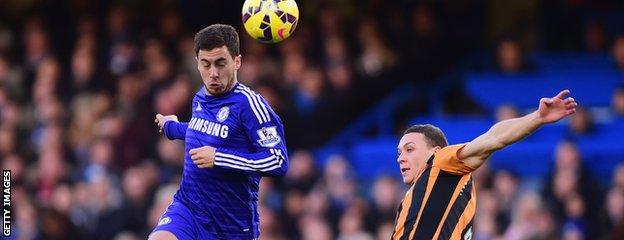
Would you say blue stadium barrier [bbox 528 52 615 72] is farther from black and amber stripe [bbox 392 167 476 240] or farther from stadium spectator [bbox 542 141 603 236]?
black and amber stripe [bbox 392 167 476 240]

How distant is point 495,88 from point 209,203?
7.35 meters

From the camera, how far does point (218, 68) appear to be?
27.0 feet

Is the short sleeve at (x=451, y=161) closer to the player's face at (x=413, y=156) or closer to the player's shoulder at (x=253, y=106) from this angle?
the player's face at (x=413, y=156)

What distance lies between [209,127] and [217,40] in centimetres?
53

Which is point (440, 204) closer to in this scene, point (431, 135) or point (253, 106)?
point (431, 135)

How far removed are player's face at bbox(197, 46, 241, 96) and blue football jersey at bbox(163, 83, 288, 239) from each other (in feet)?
0.27

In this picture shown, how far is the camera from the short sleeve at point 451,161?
7.25 meters

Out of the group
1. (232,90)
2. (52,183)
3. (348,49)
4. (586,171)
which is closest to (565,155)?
(586,171)

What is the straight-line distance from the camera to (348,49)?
16.1 metres

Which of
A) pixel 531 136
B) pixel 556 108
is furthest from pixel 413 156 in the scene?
pixel 531 136

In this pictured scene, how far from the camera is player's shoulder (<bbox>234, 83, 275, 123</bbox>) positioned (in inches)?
324

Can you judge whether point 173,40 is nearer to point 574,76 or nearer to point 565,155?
point 574,76

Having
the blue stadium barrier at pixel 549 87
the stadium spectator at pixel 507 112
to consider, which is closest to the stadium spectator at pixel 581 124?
the stadium spectator at pixel 507 112

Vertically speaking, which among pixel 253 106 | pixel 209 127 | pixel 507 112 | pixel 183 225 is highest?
pixel 507 112
